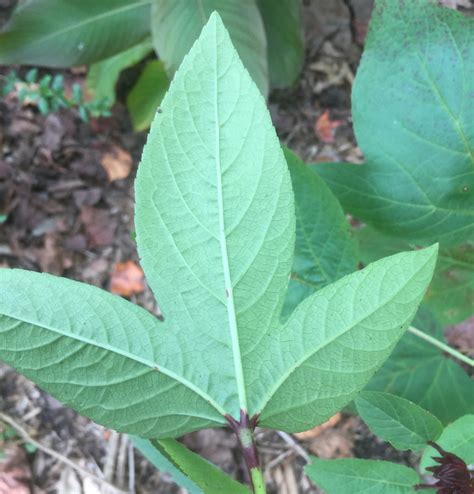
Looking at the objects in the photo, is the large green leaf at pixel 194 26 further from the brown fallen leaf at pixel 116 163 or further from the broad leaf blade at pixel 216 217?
the broad leaf blade at pixel 216 217

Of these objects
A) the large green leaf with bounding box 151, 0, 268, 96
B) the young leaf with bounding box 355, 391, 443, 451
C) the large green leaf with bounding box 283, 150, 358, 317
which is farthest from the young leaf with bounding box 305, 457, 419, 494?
the large green leaf with bounding box 151, 0, 268, 96

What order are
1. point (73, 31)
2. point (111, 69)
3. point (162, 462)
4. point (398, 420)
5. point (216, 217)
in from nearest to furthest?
point (216, 217), point (398, 420), point (162, 462), point (73, 31), point (111, 69)

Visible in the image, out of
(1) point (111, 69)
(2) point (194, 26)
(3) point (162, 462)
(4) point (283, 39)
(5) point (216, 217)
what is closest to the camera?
(5) point (216, 217)

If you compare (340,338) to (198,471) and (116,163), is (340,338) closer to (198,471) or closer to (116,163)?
(198,471)

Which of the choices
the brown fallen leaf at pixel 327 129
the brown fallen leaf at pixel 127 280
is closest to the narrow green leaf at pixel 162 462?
the brown fallen leaf at pixel 127 280

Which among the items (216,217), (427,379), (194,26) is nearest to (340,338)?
(216,217)
